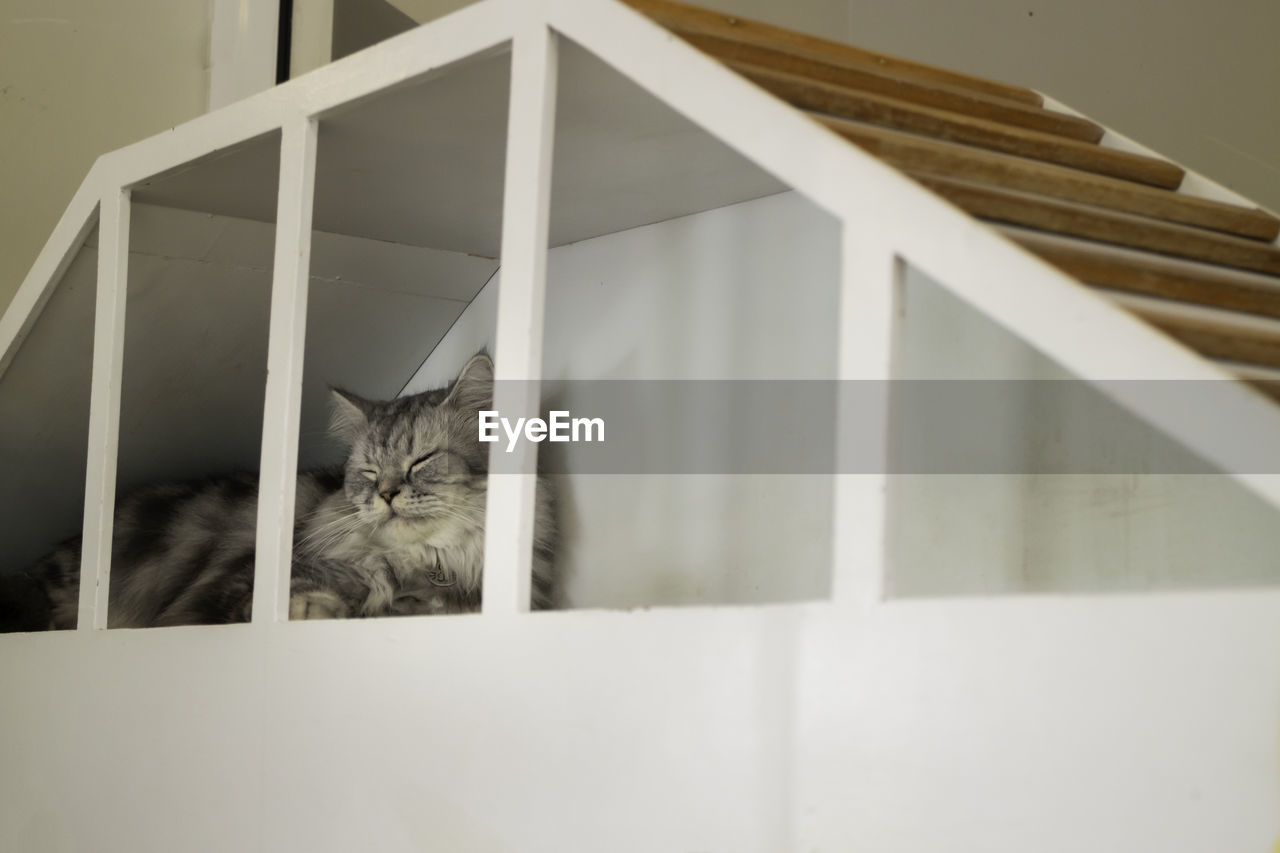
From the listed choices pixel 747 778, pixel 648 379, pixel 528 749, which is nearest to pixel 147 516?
pixel 648 379

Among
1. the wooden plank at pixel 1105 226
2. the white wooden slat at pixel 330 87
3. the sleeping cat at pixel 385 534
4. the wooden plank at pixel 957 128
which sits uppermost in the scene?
the white wooden slat at pixel 330 87

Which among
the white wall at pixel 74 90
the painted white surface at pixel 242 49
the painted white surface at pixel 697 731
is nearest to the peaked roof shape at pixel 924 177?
the painted white surface at pixel 697 731

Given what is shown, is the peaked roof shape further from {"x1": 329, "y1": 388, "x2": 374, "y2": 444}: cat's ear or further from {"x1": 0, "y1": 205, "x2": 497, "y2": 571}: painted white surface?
{"x1": 329, "y1": 388, "x2": 374, "y2": 444}: cat's ear

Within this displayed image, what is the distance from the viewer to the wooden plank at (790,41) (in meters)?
1.53

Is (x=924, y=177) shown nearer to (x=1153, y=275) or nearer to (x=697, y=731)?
(x=1153, y=275)

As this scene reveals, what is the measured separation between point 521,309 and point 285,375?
508 mm

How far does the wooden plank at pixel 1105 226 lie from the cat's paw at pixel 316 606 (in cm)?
129

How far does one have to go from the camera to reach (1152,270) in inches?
49.9

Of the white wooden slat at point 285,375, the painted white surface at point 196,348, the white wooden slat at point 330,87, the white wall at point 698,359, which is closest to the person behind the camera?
the white wooden slat at point 330,87

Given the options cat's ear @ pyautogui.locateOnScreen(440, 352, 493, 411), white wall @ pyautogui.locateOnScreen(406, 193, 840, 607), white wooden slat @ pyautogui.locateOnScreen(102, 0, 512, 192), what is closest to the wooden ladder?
white wooden slat @ pyautogui.locateOnScreen(102, 0, 512, 192)

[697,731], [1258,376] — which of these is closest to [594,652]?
[697,731]

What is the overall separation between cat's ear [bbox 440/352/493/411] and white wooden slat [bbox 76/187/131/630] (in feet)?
2.01

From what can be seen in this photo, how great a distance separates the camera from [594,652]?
1.41 m

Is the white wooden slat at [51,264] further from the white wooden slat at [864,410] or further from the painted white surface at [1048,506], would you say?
the white wooden slat at [864,410]
